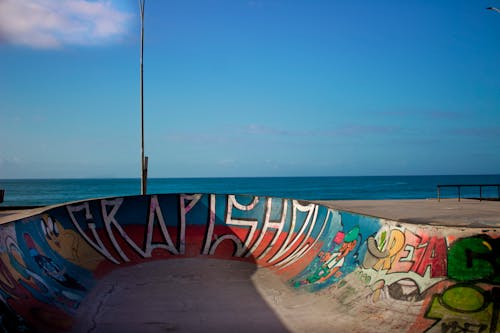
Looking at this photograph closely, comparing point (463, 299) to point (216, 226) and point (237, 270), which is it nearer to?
point (237, 270)

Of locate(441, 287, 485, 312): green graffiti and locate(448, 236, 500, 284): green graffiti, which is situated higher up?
locate(448, 236, 500, 284): green graffiti

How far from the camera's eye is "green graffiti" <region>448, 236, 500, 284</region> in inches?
250

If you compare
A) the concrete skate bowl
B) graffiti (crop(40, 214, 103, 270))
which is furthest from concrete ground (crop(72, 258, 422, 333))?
graffiti (crop(40, 214, 103, 270))

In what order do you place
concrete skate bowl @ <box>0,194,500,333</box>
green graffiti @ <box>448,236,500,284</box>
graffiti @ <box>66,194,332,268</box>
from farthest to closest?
graffiti @ <box>66,194,332,268</box>, concrete skate bowl @ <box>0,194,500,333</box>, green graffiti @ <box>448,236,500,284</box>

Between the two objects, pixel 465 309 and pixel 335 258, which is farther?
pixel 335 258

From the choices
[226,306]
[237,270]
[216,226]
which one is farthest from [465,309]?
[216,226]

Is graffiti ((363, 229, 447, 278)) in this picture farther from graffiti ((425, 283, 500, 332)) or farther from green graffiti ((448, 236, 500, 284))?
graffiti ((425, 283, 500, 332))

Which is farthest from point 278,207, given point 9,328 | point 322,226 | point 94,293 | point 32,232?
point 9,328

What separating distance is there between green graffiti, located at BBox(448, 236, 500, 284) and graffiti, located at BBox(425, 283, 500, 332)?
0.17 meters

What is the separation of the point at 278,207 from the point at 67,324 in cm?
772

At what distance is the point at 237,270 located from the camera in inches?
424

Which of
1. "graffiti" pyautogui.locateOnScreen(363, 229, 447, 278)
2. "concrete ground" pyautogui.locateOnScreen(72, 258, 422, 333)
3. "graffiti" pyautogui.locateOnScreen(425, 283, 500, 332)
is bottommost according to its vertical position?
"concrete ground" pyautogui.locateOnScreen(72, 258, 422, 333)

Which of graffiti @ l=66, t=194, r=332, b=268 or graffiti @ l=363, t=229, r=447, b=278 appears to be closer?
graffiti @ l=363, t=229, r=447, b=278

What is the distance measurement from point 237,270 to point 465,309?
6.00 metres
